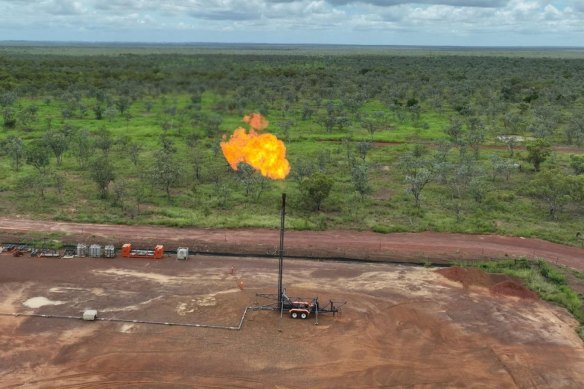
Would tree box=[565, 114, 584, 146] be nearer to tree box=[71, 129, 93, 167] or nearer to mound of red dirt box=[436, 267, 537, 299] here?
mound of red dirt box=[436, 267, 537, 299]

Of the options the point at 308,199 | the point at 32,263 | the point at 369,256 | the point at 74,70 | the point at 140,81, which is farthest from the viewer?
the point at 74,70

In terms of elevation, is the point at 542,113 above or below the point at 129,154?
above

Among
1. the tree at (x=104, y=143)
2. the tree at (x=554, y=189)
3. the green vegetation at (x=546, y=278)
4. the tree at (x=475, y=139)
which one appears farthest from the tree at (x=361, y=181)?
the tree at (x=104, y=143)

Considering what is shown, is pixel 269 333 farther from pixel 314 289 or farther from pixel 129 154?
pixel 129 154

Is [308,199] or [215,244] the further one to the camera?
[308,199]

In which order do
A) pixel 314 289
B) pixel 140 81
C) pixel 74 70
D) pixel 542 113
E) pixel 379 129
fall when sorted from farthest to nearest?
pixel 74 70 → pixel 140 81 → pixel 542 113 → pixel 379 129 → pixel 314 289

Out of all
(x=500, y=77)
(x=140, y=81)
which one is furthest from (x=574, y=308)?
(x=500, y=77)

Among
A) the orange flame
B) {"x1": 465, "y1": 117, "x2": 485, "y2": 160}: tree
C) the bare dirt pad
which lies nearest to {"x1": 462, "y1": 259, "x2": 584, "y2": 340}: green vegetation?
the bare dirt pad
